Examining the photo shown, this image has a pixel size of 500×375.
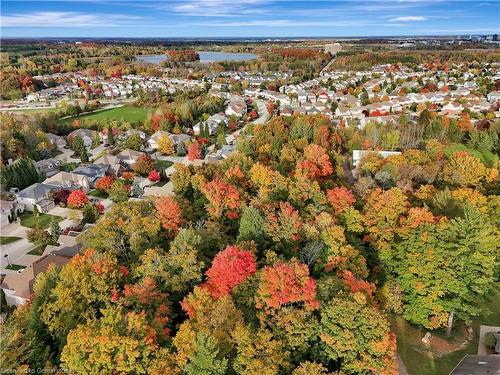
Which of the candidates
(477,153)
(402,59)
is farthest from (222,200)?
(402,59)

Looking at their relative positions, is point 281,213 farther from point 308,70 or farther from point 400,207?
point 308,70

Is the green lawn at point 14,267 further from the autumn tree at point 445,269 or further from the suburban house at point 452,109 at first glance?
the suburban house at point 452,109

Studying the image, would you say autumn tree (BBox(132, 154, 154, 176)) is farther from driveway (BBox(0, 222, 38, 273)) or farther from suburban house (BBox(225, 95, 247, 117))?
suburban house (BBox(225, 95, 247, 117))

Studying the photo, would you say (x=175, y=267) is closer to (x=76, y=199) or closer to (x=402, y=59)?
(x=76, y=199)

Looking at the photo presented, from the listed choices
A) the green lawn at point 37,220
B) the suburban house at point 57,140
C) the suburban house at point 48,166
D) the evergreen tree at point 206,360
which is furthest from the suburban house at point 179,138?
the evergreen tree at point 206,360

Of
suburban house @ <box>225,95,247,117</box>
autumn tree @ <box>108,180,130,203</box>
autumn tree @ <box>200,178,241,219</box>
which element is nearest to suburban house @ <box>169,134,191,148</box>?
suburban house @ <box>225,95,247,117</box>
